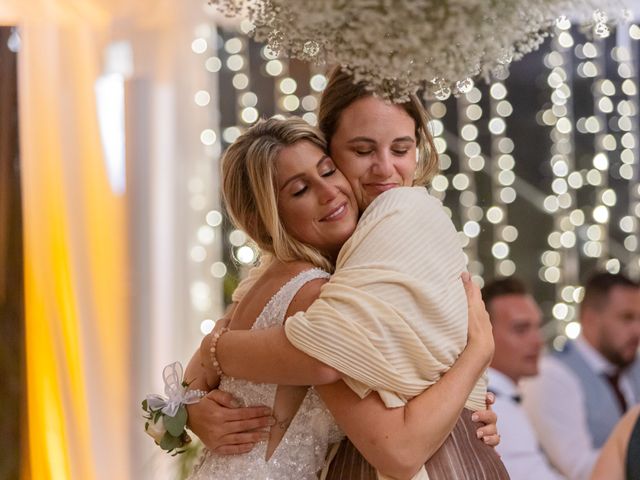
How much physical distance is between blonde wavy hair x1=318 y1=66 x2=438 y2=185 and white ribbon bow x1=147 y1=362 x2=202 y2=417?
2.19 ft

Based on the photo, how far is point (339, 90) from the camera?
232 cm

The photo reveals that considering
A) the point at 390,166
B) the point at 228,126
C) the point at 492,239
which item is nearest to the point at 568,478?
the point at 492,239

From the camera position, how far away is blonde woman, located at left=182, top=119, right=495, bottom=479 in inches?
80.3

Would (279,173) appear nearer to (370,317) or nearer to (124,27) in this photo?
(370,317)

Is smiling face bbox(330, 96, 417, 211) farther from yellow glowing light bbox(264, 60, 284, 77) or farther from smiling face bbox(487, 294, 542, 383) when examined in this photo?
yellow glowing light bbox(264, 60, 284, 77)

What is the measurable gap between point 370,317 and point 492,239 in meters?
3.73

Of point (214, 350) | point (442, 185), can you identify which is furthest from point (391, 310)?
point (442, 185)

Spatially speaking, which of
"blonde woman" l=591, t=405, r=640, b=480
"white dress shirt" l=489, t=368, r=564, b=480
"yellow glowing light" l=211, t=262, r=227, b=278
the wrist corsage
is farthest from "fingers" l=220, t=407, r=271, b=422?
"yellow glowing light" l=211, t=262, r=227, b=278

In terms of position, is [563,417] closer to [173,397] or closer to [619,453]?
[619,453]

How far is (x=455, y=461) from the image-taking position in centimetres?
198

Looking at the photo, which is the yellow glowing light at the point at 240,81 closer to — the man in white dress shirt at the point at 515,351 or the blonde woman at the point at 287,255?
the man in white dress shirt at the point at 515,351

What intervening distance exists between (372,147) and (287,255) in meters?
0.36

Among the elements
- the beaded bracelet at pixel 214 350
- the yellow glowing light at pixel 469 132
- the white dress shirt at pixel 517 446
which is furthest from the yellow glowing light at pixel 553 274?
the beaded bracelet at pixel 214 350

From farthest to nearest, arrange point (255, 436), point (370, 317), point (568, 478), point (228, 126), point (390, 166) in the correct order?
1. point (228, 126)
2. point (568, 478)
3. point (390, 166)
4. point (255, 436)
5. point (370, 317)
